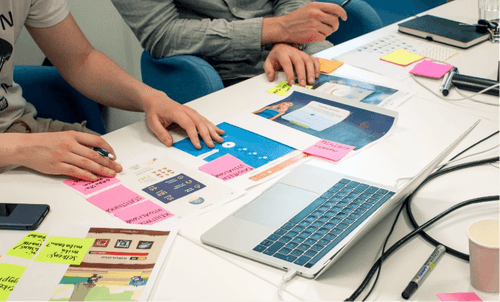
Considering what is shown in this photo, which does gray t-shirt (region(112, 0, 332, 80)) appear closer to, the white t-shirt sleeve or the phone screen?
the white t-shirt sleeve

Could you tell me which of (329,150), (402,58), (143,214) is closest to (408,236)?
(329,150)

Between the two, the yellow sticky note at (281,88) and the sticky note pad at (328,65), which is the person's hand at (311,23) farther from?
the yellow sticky note at (281,88)

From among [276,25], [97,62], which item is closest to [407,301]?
[97,62]

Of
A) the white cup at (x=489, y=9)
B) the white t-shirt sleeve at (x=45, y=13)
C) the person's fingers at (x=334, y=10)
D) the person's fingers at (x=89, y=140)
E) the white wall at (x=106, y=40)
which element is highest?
the white t-shirt sleeve at (x=45, y=13)

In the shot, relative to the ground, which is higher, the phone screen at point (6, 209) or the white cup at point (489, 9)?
the white cup at point (489, 9)

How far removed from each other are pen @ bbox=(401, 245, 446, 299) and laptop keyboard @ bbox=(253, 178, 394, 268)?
0.12 metres

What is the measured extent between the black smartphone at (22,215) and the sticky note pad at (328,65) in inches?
37.0

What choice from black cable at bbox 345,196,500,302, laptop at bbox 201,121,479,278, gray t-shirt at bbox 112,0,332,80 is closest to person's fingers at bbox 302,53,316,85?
gray t-shirt at bbox 112,0,332,80

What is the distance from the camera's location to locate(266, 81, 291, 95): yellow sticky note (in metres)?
1.33

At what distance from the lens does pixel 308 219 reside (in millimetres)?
796

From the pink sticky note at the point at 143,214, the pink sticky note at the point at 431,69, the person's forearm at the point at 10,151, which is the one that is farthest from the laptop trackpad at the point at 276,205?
the pink sticky note at the point at 431,69

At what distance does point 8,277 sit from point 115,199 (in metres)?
0.24

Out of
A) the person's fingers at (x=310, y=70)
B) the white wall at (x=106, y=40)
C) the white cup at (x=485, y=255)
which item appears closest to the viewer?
the white cup at (x=485, y=255)

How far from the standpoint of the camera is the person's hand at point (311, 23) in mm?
1517
